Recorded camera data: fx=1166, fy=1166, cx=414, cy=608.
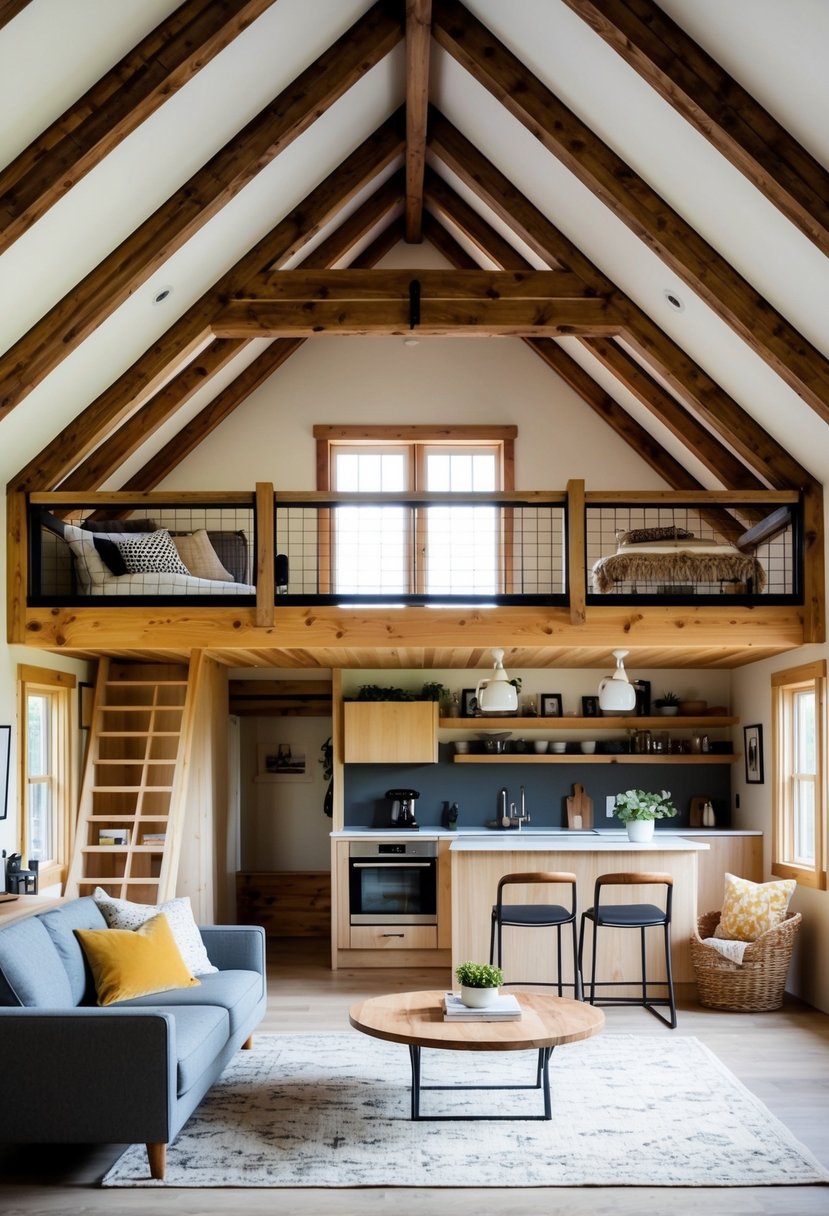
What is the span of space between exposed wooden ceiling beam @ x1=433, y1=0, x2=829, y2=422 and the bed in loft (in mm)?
1339

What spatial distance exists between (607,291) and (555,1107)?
477cm

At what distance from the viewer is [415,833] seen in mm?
8344

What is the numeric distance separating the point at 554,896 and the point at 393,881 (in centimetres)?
147

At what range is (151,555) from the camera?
23.7 ft

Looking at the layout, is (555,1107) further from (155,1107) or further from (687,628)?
(687,628)

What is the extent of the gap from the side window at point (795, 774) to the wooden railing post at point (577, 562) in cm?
146

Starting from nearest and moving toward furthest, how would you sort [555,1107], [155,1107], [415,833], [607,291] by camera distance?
[155,1107]
[555,1107]
[607,291]
[415,833]

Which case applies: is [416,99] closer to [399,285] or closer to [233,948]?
[399,285]

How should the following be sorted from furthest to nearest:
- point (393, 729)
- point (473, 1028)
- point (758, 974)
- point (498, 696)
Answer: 1. point (393, 729)
2. point (498, 696)
3. point (758, 974)
4. point (473, 1028)

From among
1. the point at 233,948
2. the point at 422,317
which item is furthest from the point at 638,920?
the point at 422,317

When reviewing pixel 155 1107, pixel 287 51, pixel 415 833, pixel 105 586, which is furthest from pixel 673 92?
pixel 415 833

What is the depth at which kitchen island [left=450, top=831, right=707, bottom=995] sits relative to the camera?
23.2 ft

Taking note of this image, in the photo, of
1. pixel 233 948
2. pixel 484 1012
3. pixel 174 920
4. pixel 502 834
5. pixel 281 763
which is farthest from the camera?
pixel 281 763

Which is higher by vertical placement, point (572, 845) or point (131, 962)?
point (572, 845)
